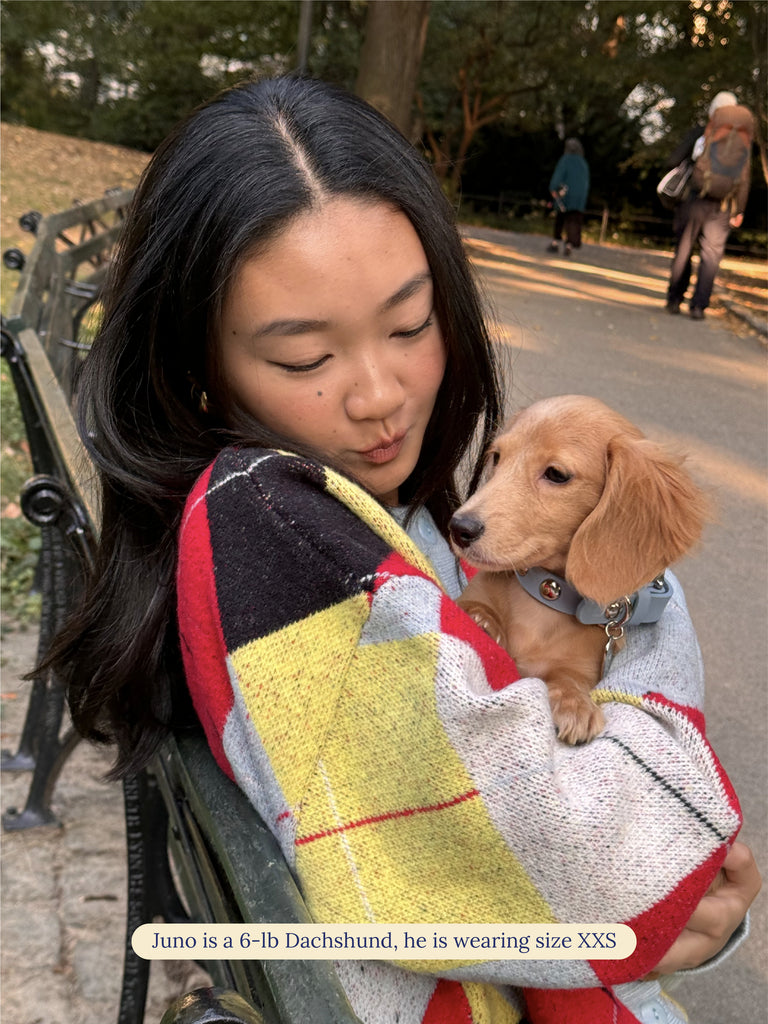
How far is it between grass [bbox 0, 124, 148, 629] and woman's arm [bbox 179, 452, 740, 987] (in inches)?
130

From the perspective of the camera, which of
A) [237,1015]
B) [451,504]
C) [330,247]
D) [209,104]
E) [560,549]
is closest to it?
[237,1015]

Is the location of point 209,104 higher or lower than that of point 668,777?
higher

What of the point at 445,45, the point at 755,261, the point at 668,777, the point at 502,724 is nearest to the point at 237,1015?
the point at 502,724

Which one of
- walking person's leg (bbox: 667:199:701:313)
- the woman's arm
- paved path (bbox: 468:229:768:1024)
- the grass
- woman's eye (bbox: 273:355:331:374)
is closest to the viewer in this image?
the woman's arm

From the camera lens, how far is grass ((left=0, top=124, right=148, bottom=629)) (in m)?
4.48

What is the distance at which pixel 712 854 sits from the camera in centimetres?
120

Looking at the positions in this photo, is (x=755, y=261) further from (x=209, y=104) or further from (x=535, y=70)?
(x=209, y=104)

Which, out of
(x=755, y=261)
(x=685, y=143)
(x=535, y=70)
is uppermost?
(x=535, y=70)

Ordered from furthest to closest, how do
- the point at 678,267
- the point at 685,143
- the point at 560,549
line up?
the point at 678,267 < the point at 685,143 < the point at 560,549

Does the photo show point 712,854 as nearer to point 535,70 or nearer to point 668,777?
point 668,777

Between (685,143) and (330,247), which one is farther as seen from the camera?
(685,143)

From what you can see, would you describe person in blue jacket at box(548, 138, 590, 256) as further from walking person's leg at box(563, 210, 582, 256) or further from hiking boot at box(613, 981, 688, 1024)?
hiking boot at box(613, 981, 688, 1024)

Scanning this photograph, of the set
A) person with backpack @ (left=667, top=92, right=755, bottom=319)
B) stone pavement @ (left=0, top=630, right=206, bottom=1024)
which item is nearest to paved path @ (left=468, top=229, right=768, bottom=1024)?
person with backpack @ (left=667, top=92, right=755, bottom=319)

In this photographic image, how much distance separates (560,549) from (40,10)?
2353cm
